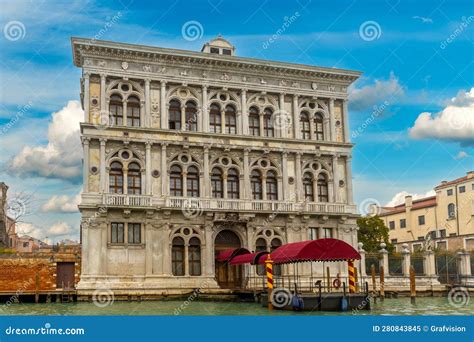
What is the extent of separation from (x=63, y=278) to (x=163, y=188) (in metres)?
6.23

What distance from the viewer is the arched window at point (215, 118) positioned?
31.5m

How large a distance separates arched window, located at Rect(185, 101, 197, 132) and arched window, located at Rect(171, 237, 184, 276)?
530cm

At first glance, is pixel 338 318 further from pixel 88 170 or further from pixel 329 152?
pixel 329 152

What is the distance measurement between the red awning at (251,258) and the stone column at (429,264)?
33.0 feet

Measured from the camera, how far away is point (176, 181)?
99.7 feet

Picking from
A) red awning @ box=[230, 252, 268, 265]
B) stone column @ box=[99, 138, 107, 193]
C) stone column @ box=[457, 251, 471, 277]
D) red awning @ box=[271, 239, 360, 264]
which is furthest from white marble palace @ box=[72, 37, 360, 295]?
red awning @ box=[271, 239, 360, 264]

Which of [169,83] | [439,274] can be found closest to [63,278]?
[169,83]

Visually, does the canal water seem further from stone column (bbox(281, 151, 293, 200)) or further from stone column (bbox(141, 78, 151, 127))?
stone column (bbox(141, 78, 151, 127))

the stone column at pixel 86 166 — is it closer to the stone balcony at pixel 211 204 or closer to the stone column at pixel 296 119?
the stone balcony at pixel 211 204

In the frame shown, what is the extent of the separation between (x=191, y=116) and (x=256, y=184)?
4.56 metres

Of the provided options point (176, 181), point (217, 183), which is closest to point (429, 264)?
point (217, 183)

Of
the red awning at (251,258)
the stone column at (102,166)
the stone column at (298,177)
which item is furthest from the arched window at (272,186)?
the stone column at (102,166)

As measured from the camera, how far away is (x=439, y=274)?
34.4 meters

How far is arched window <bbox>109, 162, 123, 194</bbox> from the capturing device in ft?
95.6
